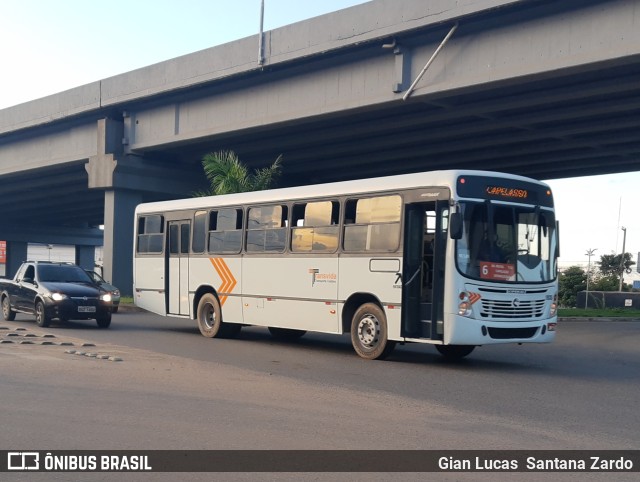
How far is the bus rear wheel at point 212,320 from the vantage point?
1909cm

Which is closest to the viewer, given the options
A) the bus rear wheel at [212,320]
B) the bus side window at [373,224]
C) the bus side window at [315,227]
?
the bus side window at [373,224]

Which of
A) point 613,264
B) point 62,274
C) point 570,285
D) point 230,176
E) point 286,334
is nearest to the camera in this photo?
point 286,334

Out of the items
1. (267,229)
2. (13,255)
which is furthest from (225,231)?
(13,255)

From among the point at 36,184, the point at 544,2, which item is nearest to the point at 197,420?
the point at 544,2

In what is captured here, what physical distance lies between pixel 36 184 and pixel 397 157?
2263cm

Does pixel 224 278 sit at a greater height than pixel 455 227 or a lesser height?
lesser

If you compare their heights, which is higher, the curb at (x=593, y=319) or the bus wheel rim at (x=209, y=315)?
the bus wheel rim at (x=209, y=315)

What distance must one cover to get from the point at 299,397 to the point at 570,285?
51.1 meters

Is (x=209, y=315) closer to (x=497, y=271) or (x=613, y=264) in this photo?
(x=497, y=271)

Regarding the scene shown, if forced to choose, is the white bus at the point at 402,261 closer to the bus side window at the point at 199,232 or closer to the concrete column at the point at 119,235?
the bus side window at the point at 199,232

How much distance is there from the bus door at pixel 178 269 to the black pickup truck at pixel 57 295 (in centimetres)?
186

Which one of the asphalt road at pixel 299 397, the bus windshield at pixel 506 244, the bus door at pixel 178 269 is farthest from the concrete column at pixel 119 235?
the bus windshield at pixel 506 244

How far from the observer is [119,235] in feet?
120

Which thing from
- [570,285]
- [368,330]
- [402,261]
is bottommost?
[570,285]
